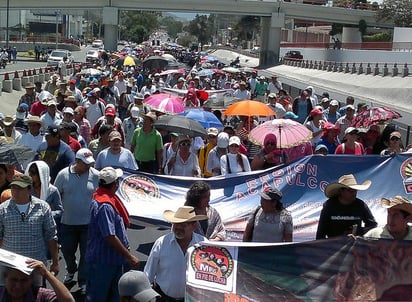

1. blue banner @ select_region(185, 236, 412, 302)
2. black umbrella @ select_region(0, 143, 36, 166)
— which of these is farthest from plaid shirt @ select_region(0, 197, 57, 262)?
blue banner @ select_region(185, 236, 412, 302)

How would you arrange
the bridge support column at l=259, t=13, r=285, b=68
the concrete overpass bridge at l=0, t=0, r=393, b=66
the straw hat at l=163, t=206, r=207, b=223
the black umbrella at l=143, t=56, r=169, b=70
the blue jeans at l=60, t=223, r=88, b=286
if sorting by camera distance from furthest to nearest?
the bridge support column at l=259, t=13, r=285, b=68 → the concrete overpass bridge at l=0, t=0, r=393, b=66 → the black umbrella at l=143, t=56, r=169, b=70 → the blue jeans at l=60, t=223, r=88, b=286 → the straw hat at l=163, t=206, r=207, b=223

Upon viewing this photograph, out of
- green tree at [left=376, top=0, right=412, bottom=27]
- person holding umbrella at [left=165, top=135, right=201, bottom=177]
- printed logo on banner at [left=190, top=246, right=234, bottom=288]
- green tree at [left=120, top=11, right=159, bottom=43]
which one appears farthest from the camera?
green tree at [left=120, top=11, right=159, bottom=43]

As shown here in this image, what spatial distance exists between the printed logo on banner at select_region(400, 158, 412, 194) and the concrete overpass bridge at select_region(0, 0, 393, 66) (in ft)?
250

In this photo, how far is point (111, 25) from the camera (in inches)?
3366

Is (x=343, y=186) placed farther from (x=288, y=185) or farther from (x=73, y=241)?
(x=73, y=241)

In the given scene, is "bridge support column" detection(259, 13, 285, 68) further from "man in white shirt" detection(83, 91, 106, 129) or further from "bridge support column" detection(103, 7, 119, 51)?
"man in white shirt" detection(83, 91, 106, 129)

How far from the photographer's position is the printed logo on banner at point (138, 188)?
955cm

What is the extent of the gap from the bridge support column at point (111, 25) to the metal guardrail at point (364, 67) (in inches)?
815

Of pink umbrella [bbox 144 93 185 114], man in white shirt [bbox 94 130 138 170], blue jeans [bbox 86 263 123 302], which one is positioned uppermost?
man in white shirt [bbox 94 130 138 170]

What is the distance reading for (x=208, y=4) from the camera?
284 ft

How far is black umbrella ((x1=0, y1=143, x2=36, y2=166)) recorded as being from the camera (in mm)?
7652

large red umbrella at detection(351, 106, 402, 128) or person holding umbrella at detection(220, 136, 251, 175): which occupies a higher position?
large red umbrella at detection(351, 106, 402, 128)

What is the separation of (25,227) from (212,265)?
172cm


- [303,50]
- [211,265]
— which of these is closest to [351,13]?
[303,50]
